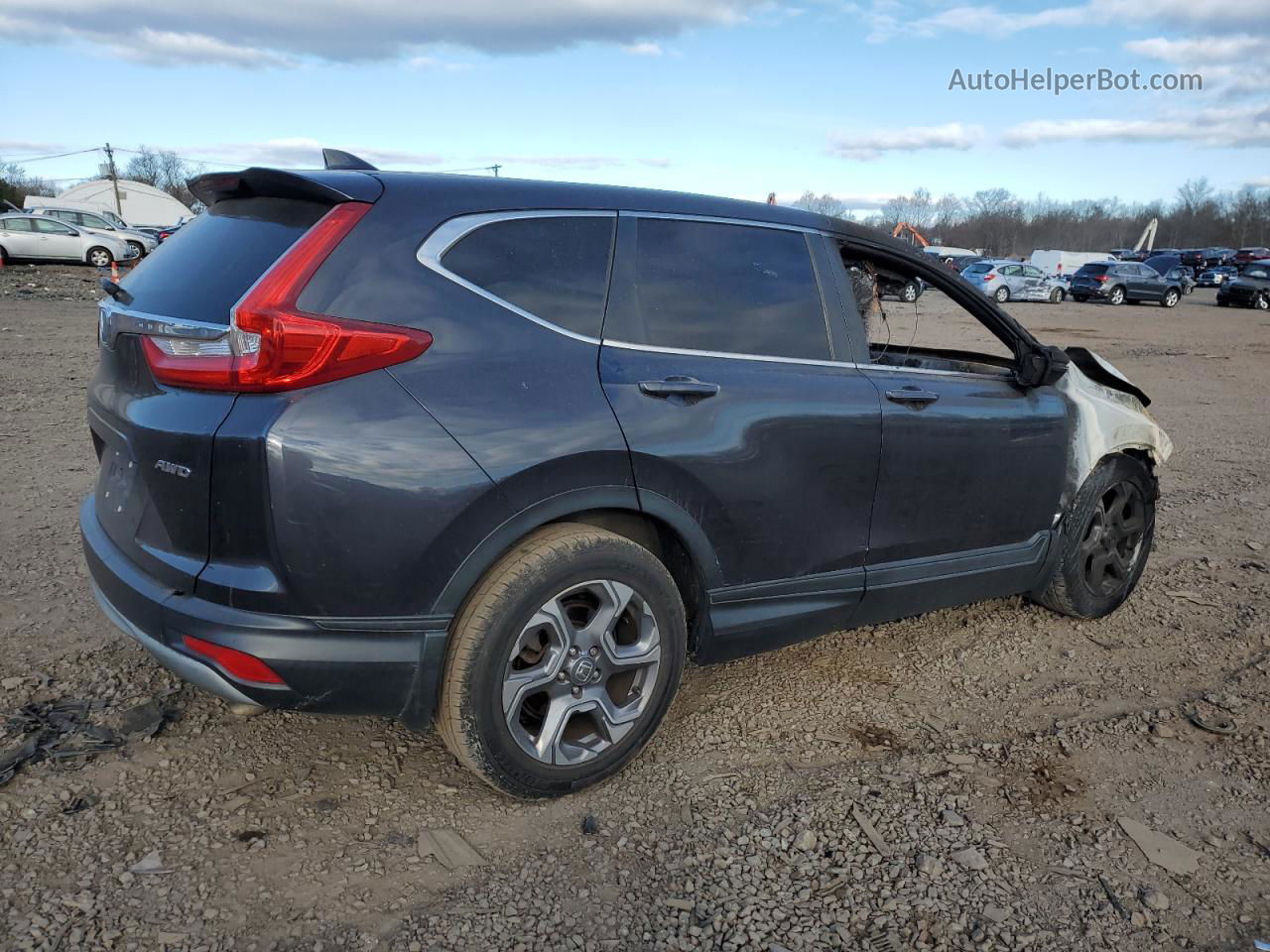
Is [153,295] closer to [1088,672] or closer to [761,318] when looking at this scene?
[761,318]

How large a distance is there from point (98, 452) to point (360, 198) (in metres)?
1.29

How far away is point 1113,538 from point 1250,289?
34.8m

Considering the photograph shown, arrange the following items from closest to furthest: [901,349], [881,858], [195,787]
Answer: [881,858] → [195,787] → [901,349]

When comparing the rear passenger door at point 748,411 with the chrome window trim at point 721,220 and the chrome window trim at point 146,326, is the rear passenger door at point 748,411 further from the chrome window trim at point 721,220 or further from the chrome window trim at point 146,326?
the chrome window trim at point 146,326

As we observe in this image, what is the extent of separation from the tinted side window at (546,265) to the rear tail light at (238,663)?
115 cm

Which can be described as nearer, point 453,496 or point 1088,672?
point 453,496

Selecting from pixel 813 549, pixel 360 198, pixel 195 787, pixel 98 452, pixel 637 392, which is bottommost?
pixel 195 787

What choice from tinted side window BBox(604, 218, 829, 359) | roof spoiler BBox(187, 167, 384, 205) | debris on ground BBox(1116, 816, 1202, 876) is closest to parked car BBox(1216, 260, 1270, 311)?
tinted side window BBox(604, 218, 829, 359)

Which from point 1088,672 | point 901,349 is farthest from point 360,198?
point 1088,672

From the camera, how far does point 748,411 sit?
305 cm

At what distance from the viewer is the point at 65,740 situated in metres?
3.09

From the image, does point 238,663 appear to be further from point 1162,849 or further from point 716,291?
point 1162,849

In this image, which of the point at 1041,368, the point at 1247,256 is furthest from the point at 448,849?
the point at 1247,256

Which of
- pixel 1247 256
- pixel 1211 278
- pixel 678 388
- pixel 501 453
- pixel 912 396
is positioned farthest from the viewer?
pixel 1247 256
